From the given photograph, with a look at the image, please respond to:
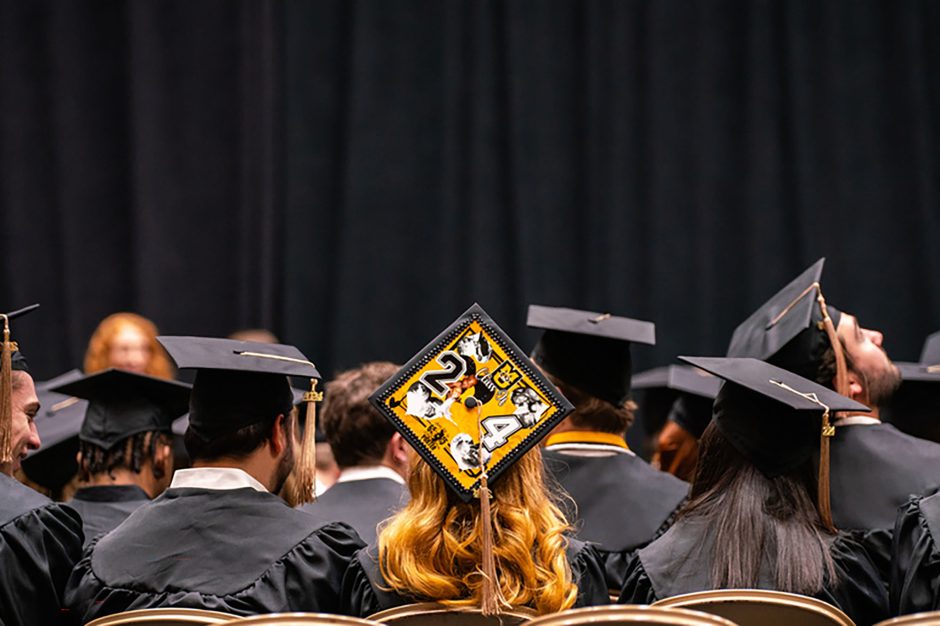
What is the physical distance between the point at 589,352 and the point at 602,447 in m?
0.35

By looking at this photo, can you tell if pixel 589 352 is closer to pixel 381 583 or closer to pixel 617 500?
pixel 617 500

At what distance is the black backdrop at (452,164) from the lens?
8.04 metres

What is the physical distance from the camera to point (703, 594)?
2648 mm

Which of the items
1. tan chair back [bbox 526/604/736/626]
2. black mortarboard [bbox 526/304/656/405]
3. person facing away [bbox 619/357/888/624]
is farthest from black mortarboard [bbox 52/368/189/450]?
tan chair back [bbox 526/604/736/626]

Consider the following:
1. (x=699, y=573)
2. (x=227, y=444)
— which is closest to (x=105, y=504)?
(x=227, y=444)

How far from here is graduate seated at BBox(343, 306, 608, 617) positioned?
274 cm

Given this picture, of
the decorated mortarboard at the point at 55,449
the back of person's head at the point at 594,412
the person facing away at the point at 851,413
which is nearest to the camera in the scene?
the person facing away at the point at 851,413

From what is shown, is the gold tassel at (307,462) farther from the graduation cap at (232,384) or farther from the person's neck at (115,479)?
the person's neck at (115,479)

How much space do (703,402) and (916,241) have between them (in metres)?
3.73

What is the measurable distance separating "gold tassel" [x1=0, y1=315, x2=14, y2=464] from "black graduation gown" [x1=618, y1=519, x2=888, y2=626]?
1.76 meters

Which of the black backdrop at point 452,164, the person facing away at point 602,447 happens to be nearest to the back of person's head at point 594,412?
the person facing away at point 602,447

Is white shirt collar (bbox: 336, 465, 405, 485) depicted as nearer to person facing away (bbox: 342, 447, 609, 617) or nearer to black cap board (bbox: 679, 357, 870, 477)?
person facing away (bbox: 342, 447, 609, 617)

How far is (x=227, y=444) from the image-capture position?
3.16 m

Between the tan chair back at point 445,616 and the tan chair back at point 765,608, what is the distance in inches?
12.5
